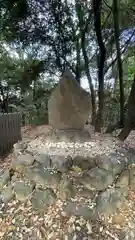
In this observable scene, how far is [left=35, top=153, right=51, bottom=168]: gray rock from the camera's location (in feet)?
8.03

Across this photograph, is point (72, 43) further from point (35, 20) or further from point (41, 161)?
point (41, 161)

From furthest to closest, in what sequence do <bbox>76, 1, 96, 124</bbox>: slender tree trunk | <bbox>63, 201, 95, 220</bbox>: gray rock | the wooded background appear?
<bbox>76, 1, 96, 124</bbox>: slender tree trunk, the wooded background, <bbox>63, 201, 95, 220</bbox>: gray rock

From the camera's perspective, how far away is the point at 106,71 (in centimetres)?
596

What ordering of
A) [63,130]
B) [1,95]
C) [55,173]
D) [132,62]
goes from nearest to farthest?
1. [55,173]
2. [63,130]
3. [132,62]
4. [1,95]

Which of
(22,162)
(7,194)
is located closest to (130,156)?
(22,162)

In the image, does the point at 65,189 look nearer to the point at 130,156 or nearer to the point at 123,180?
the point at 123,180

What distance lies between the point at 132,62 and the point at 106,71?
1090mm

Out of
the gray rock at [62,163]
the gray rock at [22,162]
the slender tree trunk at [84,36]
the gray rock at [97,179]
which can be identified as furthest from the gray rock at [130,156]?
the slender tree trunk at [84,36]

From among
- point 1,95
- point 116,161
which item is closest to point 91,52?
point 1,95

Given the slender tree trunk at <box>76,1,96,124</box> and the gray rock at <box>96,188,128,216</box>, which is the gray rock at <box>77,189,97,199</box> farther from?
the slender tree trunk at <box>76,1,96,124</box>

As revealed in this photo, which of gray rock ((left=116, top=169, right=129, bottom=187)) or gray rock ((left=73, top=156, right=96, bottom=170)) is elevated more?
gray rock ((left=73, top=156, right=96, bottom=170))

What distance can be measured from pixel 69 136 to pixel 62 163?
0.52 metres

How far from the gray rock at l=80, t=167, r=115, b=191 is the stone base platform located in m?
0.58

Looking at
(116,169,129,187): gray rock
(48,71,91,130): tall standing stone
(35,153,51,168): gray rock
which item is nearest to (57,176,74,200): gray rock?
(35,153,51,168): gray rock
